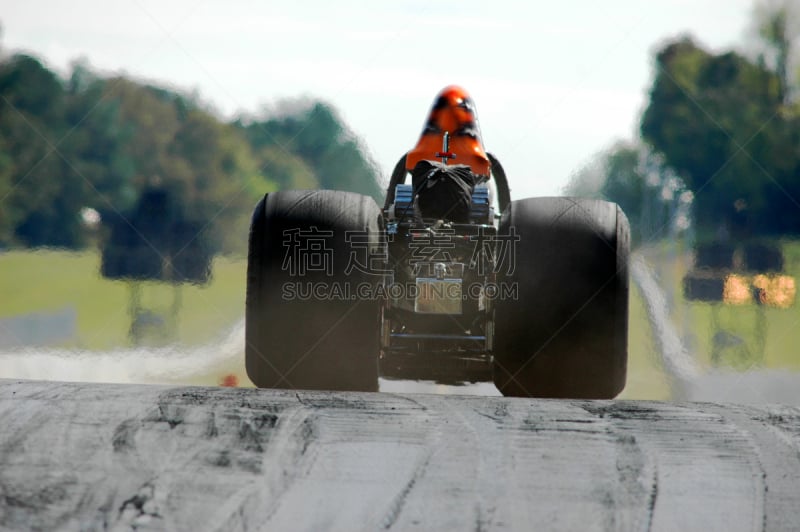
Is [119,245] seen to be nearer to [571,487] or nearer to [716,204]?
[716,204]

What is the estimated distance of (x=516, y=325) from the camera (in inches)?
117

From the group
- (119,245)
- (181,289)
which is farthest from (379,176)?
(181,289)

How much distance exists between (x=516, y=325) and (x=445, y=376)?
2.09 feet

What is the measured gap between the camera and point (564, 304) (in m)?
2.91

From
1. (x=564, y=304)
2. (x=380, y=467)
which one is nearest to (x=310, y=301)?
(x=564, y=304)

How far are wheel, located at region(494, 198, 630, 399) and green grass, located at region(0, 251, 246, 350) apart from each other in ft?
14.6

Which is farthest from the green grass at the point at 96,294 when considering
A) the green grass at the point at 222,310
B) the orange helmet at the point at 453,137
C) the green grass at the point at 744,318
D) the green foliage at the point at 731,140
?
the green foliage at the point at 731,140

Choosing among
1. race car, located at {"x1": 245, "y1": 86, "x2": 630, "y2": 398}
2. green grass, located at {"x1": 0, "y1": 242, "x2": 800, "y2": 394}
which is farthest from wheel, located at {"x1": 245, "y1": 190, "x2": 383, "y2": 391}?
green grass, located at {"x1": 0, "y1": 242, "x2": 800, "y2": 394}

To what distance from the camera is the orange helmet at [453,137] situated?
4055mm

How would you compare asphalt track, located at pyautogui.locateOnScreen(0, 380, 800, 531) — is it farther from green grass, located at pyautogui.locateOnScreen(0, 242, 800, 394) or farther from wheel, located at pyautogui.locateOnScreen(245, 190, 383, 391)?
green grass, located at pyautogui.locateOnScreen(0, 242, 800, 394)

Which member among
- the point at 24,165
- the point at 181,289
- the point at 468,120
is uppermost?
the point at 24,165

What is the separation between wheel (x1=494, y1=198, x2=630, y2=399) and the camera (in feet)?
9.48

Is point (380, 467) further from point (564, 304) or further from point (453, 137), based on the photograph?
point (453, 137)

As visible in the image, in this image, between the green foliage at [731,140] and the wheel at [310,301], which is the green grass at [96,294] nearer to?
the wheel at [310,301]
